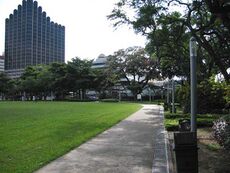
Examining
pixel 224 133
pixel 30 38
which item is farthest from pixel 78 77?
pixel 224 133

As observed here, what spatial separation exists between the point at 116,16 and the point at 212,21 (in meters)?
11.2

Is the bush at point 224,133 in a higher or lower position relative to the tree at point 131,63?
lower

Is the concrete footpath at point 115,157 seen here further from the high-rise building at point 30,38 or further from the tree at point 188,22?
the high-rise building at point 30,38

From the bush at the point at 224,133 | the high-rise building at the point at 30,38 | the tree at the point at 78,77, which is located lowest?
the bush at the point at 224,133

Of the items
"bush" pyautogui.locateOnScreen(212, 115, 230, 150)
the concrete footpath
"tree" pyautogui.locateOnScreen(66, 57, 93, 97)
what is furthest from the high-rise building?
"bush" pyautogui.locateOnScreen(212, 115, 230, 150)

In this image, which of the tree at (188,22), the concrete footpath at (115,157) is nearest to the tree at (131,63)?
the tree at (188,22)

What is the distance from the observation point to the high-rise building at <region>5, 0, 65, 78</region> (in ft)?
411

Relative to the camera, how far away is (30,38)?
419 feet

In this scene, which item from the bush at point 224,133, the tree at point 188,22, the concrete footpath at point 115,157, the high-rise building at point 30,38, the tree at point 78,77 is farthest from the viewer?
the high-rise building at point 30,38

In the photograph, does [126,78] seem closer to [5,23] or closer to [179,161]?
[5,23]

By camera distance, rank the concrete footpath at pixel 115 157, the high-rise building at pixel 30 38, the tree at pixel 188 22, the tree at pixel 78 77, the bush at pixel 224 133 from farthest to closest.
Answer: the high-rise building at pixel 30 38, the tree at pixel 78 77, the tree at pixel 188 22, the bush at pixel 224 133, the concrete footpath at pixel 115 157

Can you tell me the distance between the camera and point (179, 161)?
7.71 meters

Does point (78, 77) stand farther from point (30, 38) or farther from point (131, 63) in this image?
point (30, 38)

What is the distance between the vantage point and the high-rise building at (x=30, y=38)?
125 m
